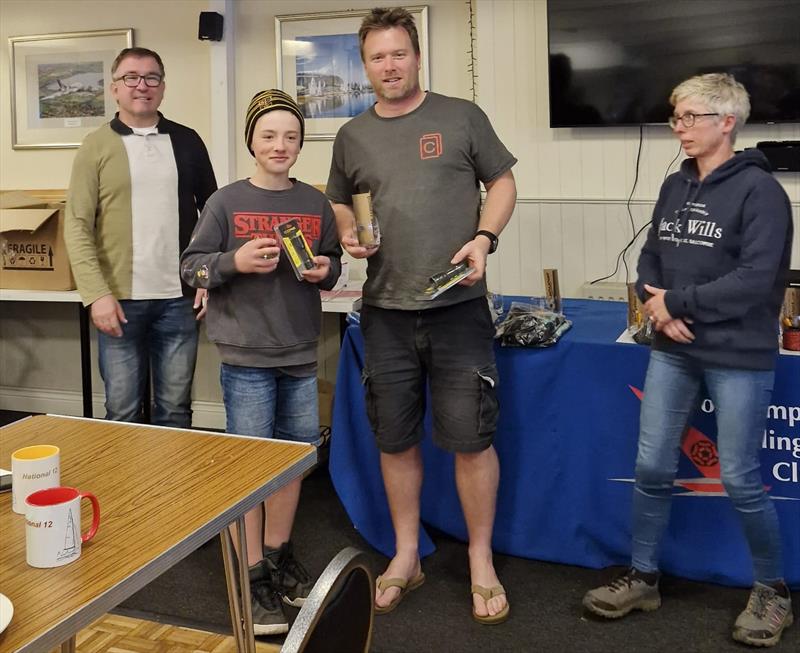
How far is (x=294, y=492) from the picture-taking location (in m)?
2.46

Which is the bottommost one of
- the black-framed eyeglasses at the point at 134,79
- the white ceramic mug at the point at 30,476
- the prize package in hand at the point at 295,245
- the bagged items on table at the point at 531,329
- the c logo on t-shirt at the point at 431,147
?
the white ceramic mug at the point at 30,476

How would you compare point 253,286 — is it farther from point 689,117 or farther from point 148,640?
point 689,117

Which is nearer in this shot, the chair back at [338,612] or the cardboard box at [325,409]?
the chair back at [338,612]

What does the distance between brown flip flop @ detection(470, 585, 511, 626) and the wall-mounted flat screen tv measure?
2.01 meters

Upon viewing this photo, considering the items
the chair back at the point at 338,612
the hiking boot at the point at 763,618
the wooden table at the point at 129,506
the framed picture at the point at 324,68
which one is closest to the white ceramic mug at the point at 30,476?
the wooden table at the point at 129,506

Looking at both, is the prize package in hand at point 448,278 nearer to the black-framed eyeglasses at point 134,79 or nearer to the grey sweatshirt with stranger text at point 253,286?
the grey sweatshirt with stranger text at point 253,286

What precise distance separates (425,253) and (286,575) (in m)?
1.01

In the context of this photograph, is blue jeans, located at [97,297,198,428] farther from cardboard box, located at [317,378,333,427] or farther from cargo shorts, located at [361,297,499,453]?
cardboard box, located at [317,378,333,427]

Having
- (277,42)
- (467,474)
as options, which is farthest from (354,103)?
(467,474)

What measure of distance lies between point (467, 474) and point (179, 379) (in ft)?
3.30

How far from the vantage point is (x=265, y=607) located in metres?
2.40

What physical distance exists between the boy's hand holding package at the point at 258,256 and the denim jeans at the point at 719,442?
3.40 ft

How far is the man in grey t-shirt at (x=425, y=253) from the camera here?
2.30 meters

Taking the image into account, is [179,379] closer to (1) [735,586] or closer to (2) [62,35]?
(1) [735,586]
